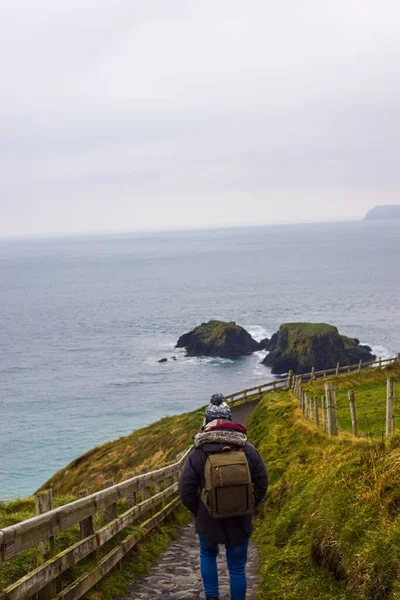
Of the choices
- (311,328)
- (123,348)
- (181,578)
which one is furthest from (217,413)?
(123,348)

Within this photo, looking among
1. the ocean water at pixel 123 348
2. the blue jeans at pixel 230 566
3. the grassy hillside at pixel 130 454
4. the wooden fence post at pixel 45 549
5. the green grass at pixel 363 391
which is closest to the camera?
the wooden fence post at pixel 45 549

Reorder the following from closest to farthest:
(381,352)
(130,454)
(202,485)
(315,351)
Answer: (202,485)
(130,454)
(315,351)
(381,352)

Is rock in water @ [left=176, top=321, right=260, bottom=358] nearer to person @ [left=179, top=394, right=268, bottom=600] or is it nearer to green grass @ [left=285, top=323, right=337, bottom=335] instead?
green grass @ [left=285, top=323, right=337, bottom=335]

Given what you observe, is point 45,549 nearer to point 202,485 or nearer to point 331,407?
point 202,485

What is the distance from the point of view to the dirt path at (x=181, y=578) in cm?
748

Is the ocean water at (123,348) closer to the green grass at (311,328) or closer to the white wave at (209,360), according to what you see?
the white wave at (209,360)

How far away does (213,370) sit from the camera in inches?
3290

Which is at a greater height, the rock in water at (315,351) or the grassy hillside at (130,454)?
the grassy hillside at (130,454)

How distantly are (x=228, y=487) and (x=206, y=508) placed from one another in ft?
1.57

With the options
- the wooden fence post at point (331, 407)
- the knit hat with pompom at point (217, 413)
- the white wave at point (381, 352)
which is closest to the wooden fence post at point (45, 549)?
the knit hat with pompom at point (217, 413)

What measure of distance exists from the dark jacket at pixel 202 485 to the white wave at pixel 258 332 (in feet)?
301

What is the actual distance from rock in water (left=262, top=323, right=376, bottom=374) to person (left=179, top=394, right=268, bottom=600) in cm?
7243

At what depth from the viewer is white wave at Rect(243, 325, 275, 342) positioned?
99625 millimetres

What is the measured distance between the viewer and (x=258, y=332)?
338 feet
